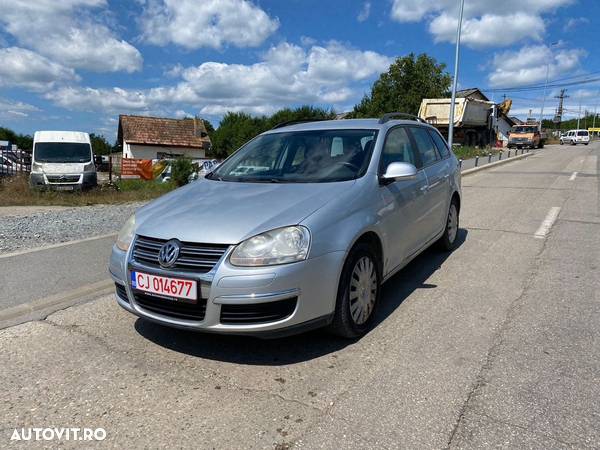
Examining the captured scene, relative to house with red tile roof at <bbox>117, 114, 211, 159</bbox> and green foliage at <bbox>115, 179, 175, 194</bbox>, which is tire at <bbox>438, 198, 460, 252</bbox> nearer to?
green foliage at <bbox>115, 179, 175, 194</bbox>

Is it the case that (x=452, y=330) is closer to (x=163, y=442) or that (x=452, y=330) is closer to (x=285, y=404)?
(x=285, y=404)

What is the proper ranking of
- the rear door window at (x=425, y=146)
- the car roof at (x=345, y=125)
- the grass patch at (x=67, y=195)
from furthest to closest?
the grass patch at (x=67, y=195) → the rear door window at (x=425, y=146) → the car roof at (x=345, y=125)

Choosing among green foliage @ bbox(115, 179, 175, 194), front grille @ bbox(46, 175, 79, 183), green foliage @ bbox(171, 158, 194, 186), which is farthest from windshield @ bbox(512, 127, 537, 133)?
front grille @ bbox(46, 175, 79, 183)

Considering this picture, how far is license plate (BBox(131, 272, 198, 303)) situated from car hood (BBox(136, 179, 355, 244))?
0.91ft

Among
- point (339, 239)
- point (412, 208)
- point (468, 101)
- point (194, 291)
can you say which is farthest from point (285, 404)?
point (468, 101)

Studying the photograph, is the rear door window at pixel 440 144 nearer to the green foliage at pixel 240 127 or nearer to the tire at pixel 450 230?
the tire at pixel 450 230

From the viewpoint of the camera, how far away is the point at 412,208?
4465 millimetres

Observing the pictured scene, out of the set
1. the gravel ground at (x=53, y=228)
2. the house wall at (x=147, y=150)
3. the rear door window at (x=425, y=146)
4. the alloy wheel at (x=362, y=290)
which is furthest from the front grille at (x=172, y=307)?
the house wall at (x=147, y=150)

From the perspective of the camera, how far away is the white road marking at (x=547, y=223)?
7195mm

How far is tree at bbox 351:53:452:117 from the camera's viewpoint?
41562mm

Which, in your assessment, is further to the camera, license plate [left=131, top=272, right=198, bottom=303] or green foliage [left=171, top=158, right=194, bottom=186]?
green foliage [left=171, top=158, right=194, bottom=186]

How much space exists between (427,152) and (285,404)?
142 inches

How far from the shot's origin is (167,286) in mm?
3039

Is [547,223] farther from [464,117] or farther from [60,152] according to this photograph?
[464,117]
